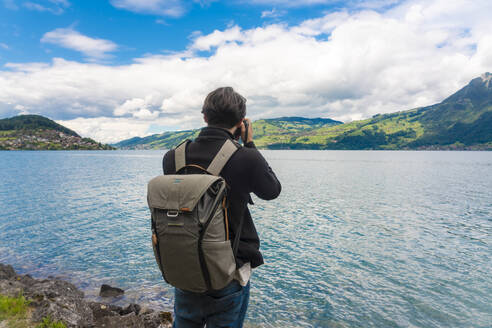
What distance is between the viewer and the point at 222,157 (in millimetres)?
3473

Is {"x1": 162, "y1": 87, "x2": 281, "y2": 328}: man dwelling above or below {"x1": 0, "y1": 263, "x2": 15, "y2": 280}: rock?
above

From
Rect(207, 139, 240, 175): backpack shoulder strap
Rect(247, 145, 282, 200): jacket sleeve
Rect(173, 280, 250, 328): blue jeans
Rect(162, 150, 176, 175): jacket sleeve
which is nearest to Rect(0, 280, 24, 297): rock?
Rect(173, 280, 250, 328): blue jeans

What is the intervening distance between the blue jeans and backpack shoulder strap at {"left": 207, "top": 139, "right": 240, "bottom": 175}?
4.56 ft

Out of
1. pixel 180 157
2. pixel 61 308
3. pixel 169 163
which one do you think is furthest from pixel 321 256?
pixel 180 157

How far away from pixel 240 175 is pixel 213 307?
1.57m

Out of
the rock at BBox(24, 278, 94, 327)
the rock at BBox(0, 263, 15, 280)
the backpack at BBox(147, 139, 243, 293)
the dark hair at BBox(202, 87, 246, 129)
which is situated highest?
the dark hair at BBox(202, 87, 246, 129)

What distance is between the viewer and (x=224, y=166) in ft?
11.4

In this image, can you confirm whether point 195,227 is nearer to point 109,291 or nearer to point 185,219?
point 185,219

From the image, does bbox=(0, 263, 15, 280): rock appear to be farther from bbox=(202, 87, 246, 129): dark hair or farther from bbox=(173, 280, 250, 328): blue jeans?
bbox=(202, 87, 246, 129): dark hair

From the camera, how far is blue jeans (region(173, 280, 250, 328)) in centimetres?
357

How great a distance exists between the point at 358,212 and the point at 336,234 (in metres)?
10.2

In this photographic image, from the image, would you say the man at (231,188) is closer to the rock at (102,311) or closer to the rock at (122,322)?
the rock at (122,322)

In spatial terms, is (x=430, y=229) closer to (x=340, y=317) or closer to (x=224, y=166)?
(x=340, y=317)

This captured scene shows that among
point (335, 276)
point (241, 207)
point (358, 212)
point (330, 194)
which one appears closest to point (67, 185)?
point (330, 194)
